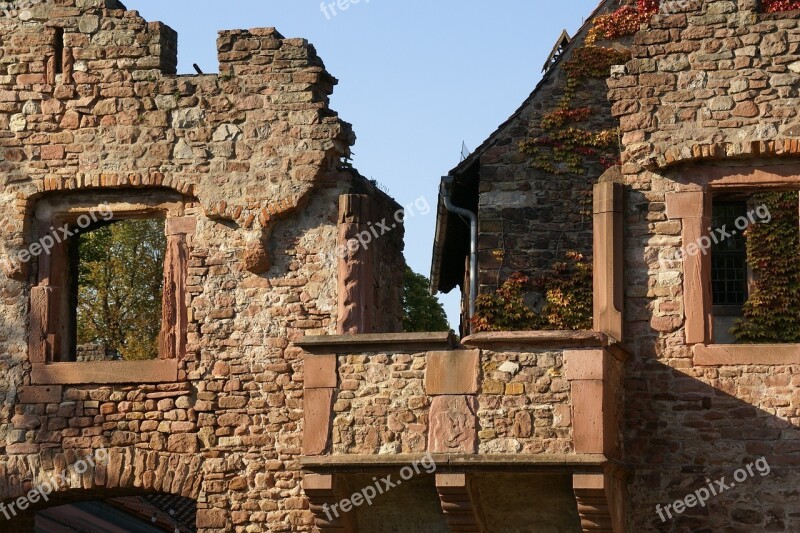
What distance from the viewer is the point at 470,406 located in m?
14.1

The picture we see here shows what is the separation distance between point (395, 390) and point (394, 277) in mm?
2984

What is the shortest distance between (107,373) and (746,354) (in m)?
6.15

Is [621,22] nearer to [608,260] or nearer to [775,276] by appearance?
[775,276]

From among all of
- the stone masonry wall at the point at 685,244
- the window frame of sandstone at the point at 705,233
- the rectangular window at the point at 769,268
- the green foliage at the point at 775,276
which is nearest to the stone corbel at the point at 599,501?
the stone masonry wall at the point at 685,244

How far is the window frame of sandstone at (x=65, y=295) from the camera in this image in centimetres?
1644

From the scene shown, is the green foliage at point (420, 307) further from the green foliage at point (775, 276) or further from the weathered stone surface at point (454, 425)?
the weathered stone surface at point (454, 425)

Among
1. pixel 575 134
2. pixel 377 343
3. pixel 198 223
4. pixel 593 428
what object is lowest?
pixel 593 428

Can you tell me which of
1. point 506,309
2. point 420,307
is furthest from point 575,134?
point 420,307

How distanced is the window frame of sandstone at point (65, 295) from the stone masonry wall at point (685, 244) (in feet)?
14.6

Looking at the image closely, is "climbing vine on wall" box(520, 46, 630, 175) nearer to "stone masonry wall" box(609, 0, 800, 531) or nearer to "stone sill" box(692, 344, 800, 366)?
"stone masonry wall" box(609, 0, 800, 531)

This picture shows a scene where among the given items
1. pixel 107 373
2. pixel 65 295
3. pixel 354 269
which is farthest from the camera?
pixel 65 295

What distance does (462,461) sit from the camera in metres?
14.0

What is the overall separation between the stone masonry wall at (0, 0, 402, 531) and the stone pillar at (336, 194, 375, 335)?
14 centimetres

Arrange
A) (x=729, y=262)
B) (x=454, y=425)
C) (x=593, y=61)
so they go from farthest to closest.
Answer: (x=729, y=262)
(x=593, y=61)
(x=454, y=425)
